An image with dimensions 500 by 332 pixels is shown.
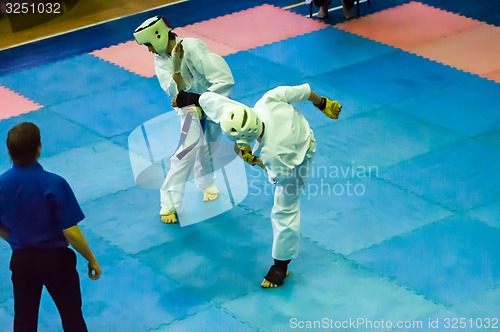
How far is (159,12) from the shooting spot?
14875 millimetres

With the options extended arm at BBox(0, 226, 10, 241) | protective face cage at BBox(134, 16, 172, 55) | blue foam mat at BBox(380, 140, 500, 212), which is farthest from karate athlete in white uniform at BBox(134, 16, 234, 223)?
extended arm at BBox(0, 226, 10, 241)

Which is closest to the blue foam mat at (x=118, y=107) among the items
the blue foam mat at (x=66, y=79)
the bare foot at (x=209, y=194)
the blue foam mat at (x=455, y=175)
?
the blue foam mat at (x=66, y=79)

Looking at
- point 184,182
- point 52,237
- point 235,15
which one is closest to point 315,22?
point 235,15

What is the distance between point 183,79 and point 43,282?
2.91 metres

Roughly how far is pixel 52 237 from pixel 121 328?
1779mm

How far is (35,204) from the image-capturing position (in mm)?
5855

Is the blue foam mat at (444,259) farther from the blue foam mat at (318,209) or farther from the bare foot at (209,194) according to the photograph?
the bare foot at (209,194)

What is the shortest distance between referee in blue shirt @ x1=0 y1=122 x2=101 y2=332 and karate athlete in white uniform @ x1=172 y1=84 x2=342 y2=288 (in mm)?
1681

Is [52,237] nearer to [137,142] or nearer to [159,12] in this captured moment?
[137,142]

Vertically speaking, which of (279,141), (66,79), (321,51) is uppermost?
(279,141)

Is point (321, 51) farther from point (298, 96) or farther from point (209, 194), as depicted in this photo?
point (298, 96)

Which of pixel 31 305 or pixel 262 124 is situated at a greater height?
pixel 262 124

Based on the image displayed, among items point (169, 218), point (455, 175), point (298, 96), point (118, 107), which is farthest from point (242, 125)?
point (118, 107)

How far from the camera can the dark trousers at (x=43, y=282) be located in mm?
6004
